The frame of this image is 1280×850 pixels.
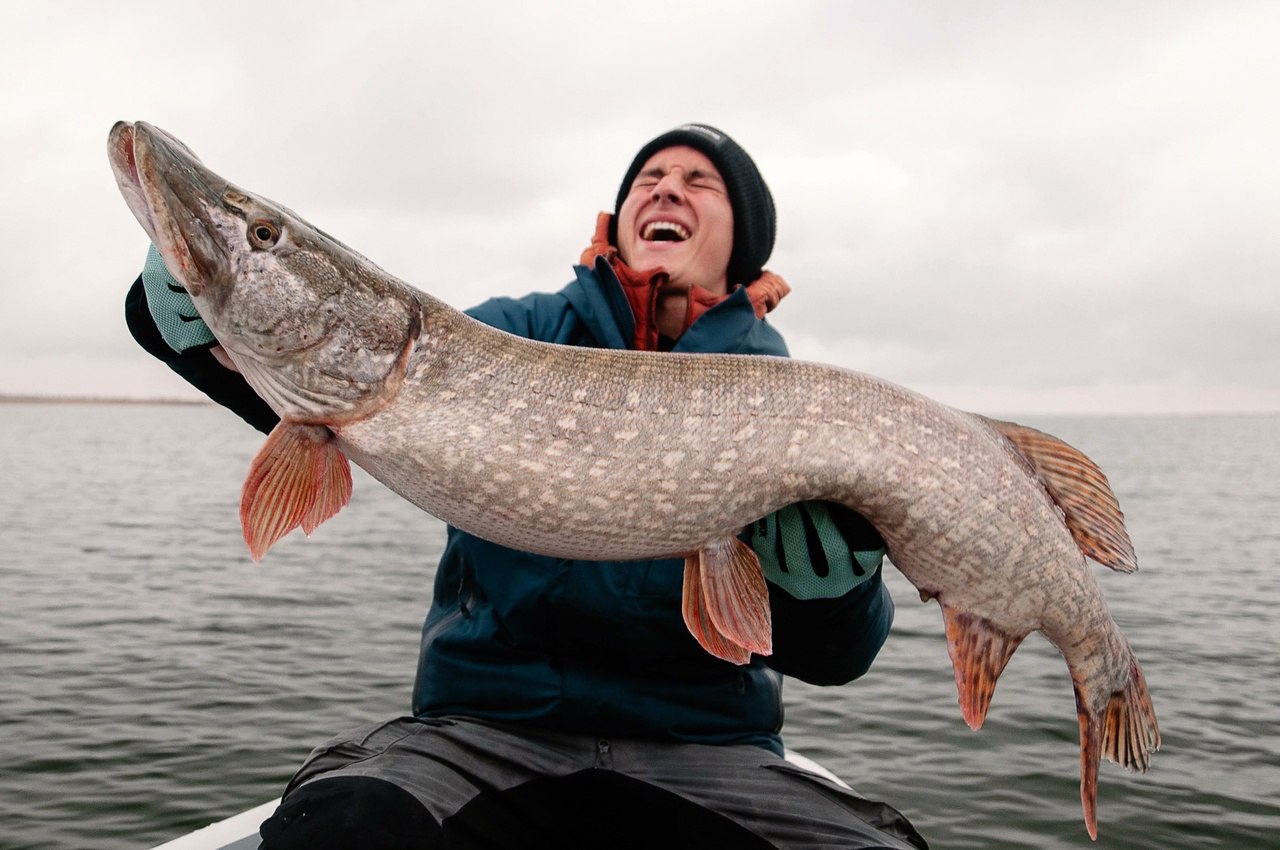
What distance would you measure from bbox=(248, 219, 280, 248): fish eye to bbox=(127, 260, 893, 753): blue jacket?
1.74 ft

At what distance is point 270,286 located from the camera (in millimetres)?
2023

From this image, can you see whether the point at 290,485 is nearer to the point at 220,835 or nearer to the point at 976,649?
the point at 220,835

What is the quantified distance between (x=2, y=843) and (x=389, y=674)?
291 centimetres

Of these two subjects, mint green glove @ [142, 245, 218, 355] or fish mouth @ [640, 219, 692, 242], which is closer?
mint green glove @ [142, 245, 218, 355]

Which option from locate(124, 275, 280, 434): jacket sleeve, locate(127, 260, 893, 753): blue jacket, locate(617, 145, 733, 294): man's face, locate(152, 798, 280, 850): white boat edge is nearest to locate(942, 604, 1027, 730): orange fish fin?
locate(127, 260, 893, 753): blue jacket

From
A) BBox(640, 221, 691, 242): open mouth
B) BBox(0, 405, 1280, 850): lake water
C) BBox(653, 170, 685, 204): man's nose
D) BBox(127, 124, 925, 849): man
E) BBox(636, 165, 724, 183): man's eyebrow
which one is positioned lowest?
BBox(0, 405, 1280, 850): lake water

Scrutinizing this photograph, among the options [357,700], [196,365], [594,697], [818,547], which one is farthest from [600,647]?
[357,700]

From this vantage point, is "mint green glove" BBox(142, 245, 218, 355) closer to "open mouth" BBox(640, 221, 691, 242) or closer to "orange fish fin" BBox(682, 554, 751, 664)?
"orange fish fin" BBox(682, 554, 751, 664)

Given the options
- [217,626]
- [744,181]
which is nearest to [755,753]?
[744,181]

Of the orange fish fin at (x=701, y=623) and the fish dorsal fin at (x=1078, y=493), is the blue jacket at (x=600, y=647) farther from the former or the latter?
the fish dorsal fin at (x=1078, y=493)

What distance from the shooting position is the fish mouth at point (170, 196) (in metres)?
1.96

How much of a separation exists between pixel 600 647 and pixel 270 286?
4.17ft

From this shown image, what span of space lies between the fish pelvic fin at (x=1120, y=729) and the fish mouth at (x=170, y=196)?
2336 millimetres

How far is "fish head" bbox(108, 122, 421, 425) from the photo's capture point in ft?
6.48
